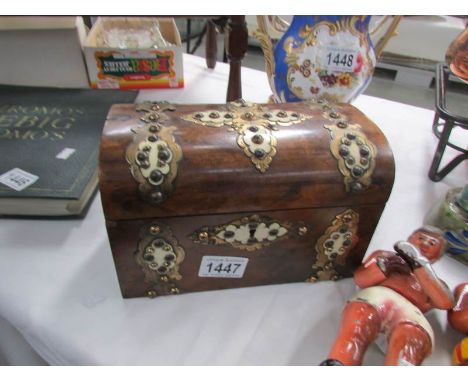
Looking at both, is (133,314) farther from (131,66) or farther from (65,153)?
(131,66)

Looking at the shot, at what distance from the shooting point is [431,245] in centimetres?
52

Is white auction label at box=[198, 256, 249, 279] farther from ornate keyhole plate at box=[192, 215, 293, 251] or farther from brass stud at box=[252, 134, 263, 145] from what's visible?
brass stud at box=[252, 134, 263, 145]

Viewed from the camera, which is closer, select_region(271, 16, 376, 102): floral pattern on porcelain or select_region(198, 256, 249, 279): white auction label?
select_region(198, 256, 249, 279): white auction label

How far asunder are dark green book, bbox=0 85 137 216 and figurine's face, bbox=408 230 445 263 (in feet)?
1.86

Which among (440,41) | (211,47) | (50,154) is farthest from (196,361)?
(440,41)

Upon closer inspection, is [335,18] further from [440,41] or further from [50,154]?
[440,41]

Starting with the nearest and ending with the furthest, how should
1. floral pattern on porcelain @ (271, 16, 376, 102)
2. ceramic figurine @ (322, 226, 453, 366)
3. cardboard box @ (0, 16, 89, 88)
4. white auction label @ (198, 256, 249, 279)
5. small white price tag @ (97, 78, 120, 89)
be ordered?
1. ceramic figurine @ (322, 226, 453, 366)
2. white auction label @ (198, 256, 249, 279)
3. floral pattern on porcelain @ (271, 16, 376, 102)
4. cardboard box @ (0, 16, 89, 88)
5. small white price tag @ (97, 78, 120, 89)

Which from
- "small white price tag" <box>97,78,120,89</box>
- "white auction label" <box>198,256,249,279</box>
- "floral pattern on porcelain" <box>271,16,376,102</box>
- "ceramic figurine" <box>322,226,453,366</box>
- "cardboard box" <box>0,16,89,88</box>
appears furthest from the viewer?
"small white price tag" <box>97,78,120,89</box>

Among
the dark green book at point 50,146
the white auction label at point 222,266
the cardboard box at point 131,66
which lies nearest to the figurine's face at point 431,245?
the white auction label at point 222,266

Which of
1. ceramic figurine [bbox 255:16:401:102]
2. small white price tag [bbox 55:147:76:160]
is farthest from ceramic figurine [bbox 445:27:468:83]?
small white price tag [bbox 55:147:76:160]

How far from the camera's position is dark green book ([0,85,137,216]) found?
633mm

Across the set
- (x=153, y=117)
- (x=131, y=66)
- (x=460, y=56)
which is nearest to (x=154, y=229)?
(x=153, y=117)

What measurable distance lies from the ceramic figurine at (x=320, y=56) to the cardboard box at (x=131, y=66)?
364mm

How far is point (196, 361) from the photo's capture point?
486 millimetres
